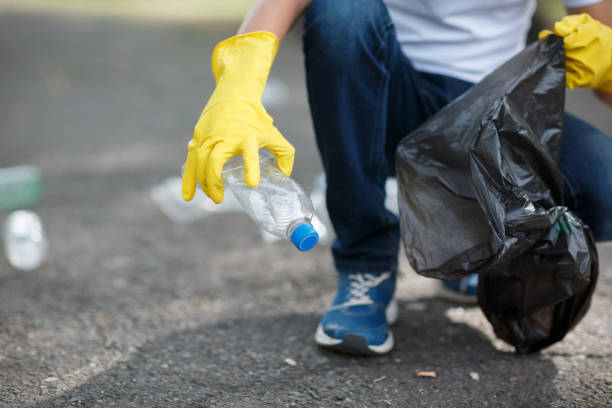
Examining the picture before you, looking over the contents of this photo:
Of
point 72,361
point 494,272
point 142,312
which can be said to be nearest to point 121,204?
point 142,312

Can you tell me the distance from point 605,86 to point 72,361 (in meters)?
1.52

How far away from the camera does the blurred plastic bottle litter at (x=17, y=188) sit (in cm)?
253

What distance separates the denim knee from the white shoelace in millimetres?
572

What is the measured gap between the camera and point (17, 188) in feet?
8.46

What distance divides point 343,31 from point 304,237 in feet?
1.79

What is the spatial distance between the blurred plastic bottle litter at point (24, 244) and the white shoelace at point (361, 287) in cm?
118

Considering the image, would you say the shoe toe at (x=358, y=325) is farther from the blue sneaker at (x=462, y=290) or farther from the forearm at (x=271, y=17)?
the forearm at (x=271, y=17)

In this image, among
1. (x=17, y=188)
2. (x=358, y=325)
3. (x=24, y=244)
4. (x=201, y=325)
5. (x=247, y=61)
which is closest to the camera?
(x=247, y=61)

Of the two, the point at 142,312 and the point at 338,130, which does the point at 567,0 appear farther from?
the point at 142,312

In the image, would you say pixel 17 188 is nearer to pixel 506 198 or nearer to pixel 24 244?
pixel 24 244

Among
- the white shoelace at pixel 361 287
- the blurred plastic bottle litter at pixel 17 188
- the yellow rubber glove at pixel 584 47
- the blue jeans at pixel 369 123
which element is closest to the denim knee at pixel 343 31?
the blue jeans at pixel 369 123

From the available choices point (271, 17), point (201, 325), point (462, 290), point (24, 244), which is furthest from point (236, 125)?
point (24, 244)

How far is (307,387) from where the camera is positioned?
54.2 inches

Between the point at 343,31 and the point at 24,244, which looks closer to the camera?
the point at 343,31
